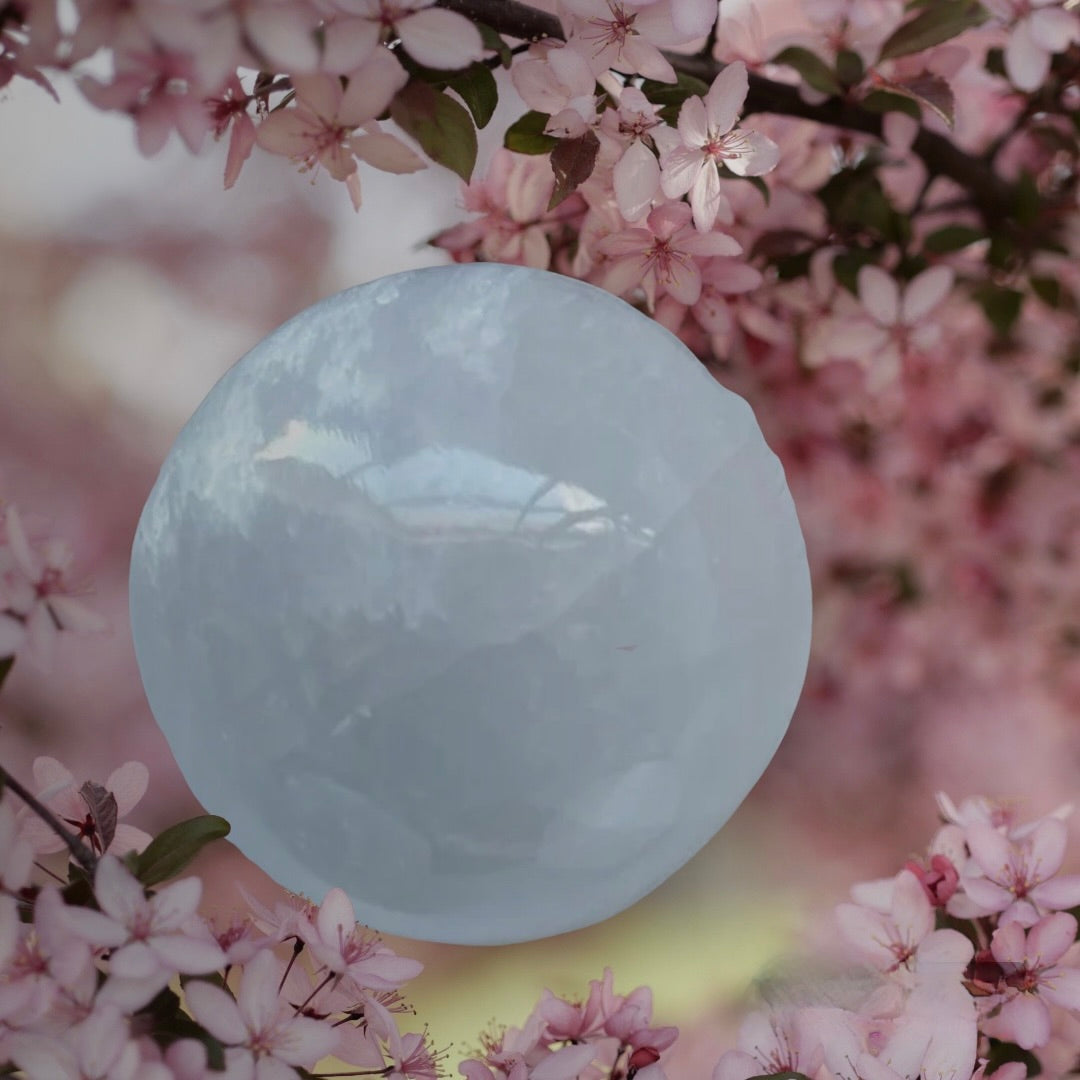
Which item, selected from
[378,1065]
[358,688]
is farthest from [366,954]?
[358,688]

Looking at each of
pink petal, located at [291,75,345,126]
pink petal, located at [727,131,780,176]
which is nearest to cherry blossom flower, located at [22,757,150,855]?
pink petal, located at [291,75,345,126]

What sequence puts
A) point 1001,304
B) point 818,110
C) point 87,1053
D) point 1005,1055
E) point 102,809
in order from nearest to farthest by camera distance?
point 87,1053, point 102,809, point 1005,1055, point 818,110, point 1001,304

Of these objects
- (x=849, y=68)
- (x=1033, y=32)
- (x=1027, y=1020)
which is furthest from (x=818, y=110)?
(x=1027, y=1020)

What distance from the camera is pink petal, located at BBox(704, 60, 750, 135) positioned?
0.55m

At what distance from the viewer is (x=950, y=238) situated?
2.76ft

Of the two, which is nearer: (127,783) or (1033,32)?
(127,783)

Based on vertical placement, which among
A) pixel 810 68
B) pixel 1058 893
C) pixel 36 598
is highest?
pixel 810 68

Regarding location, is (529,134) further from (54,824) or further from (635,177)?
(54,824)

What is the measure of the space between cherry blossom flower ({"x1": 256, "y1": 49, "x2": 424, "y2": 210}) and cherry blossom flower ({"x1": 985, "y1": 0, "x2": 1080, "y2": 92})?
416mm

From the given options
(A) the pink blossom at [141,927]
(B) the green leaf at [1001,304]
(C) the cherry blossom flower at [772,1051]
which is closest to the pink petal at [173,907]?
(A) the pink blossom at [141,927]

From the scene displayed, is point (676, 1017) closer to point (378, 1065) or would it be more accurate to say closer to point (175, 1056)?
point (378, 1065)

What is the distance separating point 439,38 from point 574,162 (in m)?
0.11

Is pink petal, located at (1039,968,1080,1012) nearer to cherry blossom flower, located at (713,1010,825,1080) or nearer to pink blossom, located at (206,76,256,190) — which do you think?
cherry blossom flower, located at (713,1010,825,1080)

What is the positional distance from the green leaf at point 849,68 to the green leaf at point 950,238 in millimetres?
156
